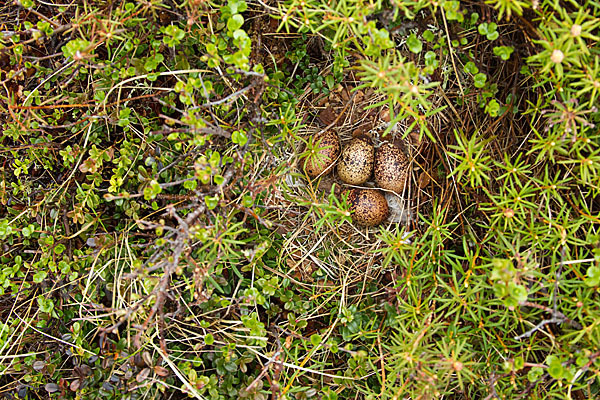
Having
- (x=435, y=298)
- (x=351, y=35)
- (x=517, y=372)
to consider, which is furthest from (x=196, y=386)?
(x=351, y=35)

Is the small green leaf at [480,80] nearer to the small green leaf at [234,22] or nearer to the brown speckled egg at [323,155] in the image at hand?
the brown speckled egg at [323,155]

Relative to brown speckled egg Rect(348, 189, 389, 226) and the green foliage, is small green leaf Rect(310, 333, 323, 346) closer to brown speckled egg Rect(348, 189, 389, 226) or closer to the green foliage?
the green foliage

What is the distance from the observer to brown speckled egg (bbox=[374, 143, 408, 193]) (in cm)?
224

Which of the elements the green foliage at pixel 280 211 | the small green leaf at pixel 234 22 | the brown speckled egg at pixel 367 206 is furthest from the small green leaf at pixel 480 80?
the small green leaf at pixel 234 22

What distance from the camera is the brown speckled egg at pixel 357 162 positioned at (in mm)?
2234

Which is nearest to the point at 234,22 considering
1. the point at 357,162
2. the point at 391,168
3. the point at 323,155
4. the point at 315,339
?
the point at 323,155

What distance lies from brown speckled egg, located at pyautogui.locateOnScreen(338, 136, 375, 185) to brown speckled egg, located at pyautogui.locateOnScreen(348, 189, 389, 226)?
0.08 m

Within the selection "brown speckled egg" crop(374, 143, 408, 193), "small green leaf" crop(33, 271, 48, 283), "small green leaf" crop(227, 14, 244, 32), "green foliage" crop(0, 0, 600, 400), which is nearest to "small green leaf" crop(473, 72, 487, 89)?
"green foliage" crop(0, 0, 600, 400)

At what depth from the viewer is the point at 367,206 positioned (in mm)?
2232

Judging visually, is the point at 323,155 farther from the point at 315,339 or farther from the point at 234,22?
the point at 315,339

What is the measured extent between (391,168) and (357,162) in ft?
0.58

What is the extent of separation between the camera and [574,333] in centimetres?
172

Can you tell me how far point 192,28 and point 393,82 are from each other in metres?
1.01

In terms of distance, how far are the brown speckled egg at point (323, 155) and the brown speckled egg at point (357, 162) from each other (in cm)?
5
